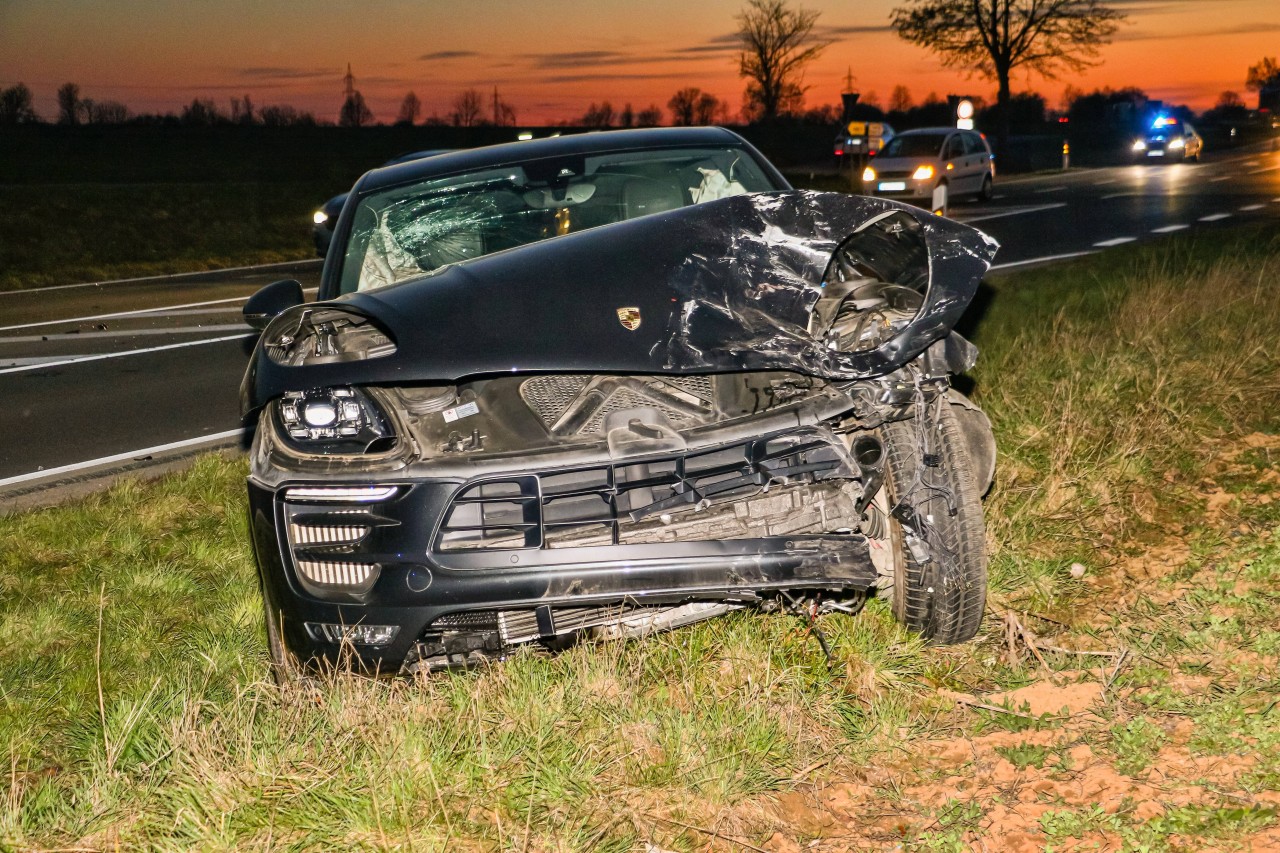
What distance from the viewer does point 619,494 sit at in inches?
133

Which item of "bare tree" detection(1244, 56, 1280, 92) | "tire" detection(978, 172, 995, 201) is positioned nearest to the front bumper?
"tire" detection(978, 172, 995, 201)

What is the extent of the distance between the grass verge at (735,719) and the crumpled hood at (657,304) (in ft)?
2.89

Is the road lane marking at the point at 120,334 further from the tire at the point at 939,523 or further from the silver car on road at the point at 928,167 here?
the silver car on road at the point at 928,167

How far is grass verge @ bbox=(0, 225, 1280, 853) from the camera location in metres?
2.98

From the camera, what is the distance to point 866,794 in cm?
320

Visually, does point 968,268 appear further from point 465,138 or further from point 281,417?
point 465,138

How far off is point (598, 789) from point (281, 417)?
1.40 metres

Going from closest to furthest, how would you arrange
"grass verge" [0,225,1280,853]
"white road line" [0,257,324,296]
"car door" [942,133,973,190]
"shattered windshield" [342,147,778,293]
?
"grass verge" [0,225,1280,853] → "shattered windshield" [342,147,778,293] → "white road line" [0,257,324,296] → "car door" [942,133,973,190]

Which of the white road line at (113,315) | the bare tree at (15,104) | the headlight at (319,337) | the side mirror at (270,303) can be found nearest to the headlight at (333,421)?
the headlight at (319,337)

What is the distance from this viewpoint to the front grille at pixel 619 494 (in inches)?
131

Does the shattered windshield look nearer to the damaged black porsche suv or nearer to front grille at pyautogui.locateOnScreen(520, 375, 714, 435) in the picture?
the damaged black porsche suv

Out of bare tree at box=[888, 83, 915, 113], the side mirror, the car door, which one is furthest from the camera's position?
bare tree at box=[888, 83, 915, 113]

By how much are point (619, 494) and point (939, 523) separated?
95 centimetres

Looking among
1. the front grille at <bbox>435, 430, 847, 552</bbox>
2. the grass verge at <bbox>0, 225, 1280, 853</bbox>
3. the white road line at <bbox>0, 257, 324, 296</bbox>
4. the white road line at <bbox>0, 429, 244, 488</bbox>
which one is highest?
the white road line at <bbox>0, 257, 324, 296</bbox>
